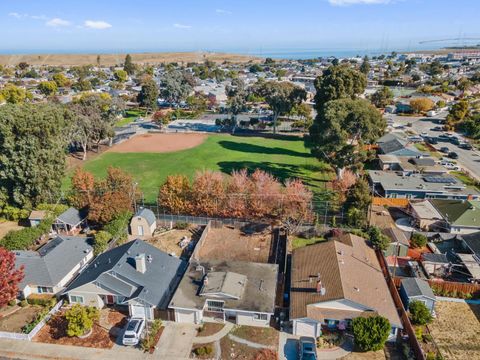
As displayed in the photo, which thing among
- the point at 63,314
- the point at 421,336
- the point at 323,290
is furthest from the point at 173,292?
the point at 421,336

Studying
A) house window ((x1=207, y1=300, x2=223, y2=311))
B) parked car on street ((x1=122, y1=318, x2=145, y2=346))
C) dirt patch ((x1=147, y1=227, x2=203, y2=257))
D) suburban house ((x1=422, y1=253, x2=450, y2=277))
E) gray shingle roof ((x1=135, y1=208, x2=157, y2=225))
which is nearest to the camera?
parked car on street ((x1=122, y1=318, x2=145, y2=346))

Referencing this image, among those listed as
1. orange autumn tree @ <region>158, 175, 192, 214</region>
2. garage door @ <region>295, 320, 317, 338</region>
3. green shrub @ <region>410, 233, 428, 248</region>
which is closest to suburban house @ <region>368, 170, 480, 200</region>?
green shrub @ <region>410, 233, 428, 248</region>

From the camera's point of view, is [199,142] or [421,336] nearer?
[421,336]

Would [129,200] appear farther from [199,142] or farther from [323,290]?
[199,142]

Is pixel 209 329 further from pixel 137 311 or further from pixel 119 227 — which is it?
pixel 119 227

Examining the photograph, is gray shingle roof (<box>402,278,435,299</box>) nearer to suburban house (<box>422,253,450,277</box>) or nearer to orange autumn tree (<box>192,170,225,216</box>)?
suburban house (<box>422,253,450,277</box>)

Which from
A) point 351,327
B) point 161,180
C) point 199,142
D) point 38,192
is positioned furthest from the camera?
point 199,142
